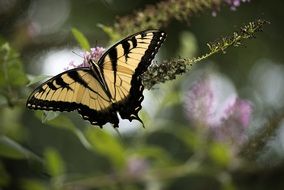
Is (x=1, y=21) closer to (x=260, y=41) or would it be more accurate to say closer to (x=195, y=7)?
(x=195, y=7)

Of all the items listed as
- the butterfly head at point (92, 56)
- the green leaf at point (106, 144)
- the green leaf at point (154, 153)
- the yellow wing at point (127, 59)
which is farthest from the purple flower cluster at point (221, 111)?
the butterfly head at point (92, 56)

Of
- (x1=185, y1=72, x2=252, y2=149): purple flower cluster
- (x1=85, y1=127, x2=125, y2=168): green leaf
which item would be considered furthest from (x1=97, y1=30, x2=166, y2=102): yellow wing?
(x1=185, y1=72, x2=252, y2=149): purple flower cluster

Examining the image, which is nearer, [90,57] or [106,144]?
[90,57]

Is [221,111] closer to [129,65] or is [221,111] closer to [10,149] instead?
[129,65]

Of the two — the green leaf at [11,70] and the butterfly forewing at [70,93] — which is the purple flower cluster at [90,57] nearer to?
the butterfly forewing at [70,93]

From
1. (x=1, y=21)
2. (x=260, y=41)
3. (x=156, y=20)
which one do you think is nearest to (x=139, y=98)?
(x=156, y=20)

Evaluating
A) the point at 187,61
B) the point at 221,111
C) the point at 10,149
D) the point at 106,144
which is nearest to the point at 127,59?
the point at 187,61

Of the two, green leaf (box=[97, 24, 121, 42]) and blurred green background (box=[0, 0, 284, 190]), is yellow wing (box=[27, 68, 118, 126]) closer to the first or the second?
blurred green background (box=[0, 0, 284, 190])

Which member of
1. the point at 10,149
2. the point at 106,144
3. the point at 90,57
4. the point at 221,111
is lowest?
the point at 10,149
